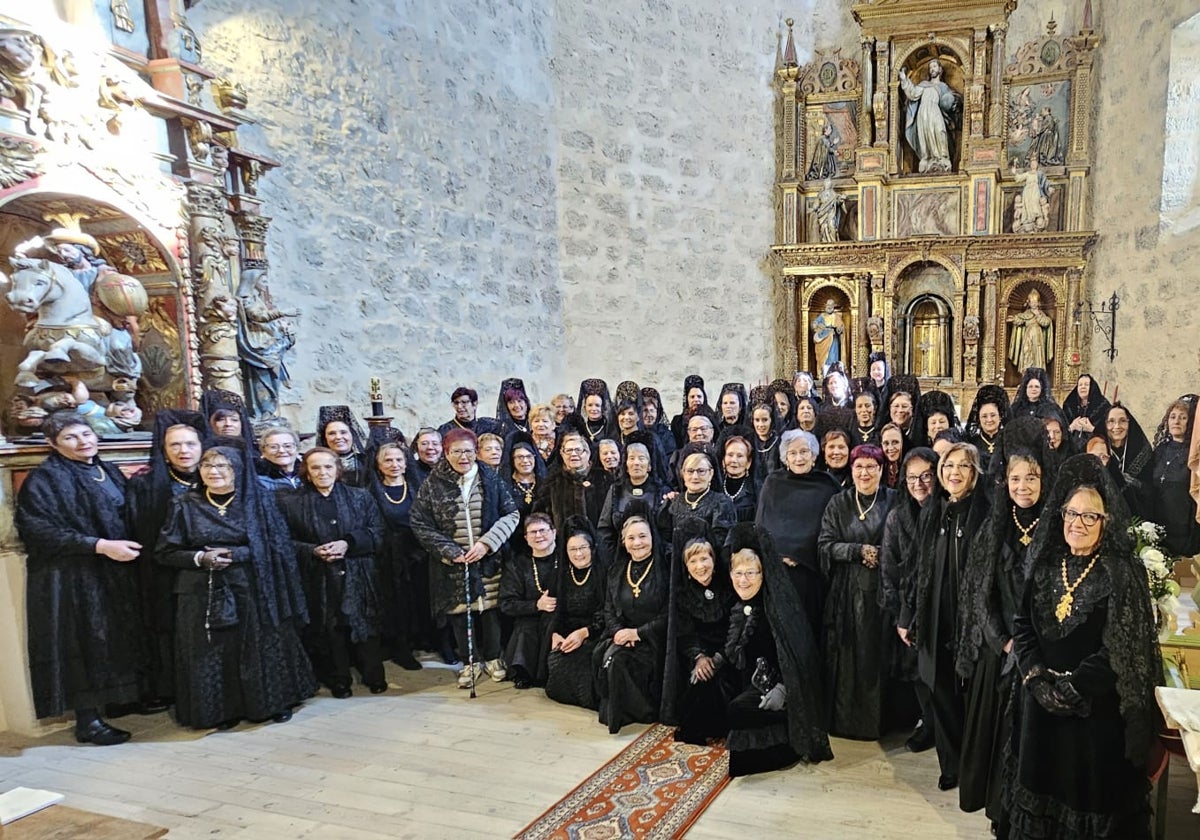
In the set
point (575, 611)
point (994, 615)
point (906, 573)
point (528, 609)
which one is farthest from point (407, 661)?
point (994, 615)

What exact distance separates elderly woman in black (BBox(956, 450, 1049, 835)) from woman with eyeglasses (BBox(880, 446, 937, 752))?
0.45 metres

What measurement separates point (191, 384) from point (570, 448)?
298cm

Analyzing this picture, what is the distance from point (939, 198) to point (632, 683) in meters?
10.3

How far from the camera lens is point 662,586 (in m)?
4.65

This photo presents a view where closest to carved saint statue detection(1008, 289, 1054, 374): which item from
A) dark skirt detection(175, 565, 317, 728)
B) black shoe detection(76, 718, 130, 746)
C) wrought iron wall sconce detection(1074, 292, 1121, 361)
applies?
wrought iron wall sconce detection(1074, 292, 1121, 361)

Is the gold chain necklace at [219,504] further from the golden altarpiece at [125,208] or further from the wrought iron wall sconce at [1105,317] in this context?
the wrought iron wall sconce at [1105,317]

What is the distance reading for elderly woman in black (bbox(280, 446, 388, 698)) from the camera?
510 centimetres

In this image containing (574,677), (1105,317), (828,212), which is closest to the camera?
(574,677)

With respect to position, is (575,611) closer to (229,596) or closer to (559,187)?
(229,596)

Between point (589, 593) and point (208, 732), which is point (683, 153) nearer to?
point (589, 593)

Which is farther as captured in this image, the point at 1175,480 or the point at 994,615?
the point at 1175,480

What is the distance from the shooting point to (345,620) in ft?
16.7

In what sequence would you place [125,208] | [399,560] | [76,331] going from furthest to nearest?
[399,560], [125,208], [76,331]

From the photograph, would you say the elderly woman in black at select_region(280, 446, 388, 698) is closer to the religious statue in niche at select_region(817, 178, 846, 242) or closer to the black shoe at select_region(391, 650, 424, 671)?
the black shoe at select_region(391, 650, 424, 671)
